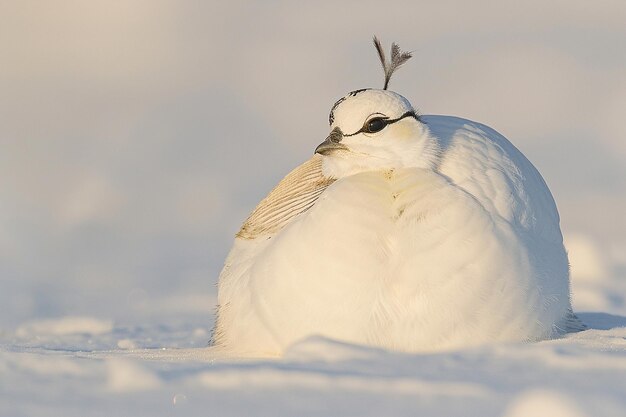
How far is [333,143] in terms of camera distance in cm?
572

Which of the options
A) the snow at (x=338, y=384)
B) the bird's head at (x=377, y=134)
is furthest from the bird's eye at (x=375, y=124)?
the snow at (x=338, y=384)

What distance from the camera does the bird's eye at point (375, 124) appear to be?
563cm

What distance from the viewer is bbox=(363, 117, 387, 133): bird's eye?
5.63 m

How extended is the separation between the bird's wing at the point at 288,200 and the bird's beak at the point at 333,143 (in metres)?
0.34

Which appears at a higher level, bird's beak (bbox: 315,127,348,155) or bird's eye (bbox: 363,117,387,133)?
bird's eye (bbox: 363,117,387,133)

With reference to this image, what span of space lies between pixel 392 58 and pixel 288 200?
2.94 feet

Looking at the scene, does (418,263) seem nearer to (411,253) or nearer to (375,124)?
(411,253)

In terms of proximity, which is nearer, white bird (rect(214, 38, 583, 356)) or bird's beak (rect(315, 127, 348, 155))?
white bird (rect(214, 38, 583, 356))

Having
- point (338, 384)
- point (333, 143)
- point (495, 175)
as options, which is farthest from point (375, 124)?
point (338, 384)

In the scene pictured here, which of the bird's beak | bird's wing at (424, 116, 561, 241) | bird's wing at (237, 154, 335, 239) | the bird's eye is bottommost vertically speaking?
bird's wing at (237, 154, 335, 239)

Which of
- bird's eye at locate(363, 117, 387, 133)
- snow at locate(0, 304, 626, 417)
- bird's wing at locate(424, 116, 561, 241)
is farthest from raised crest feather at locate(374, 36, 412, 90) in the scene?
snow at locate(0, 304, 626, 417)

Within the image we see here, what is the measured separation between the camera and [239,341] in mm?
6078

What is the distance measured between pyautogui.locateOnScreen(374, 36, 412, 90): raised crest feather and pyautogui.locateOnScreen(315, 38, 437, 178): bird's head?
575 mm

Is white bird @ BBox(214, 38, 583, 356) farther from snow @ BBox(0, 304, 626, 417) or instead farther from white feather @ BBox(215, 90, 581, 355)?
snow @ BBox(0, 304, 626, 417)
